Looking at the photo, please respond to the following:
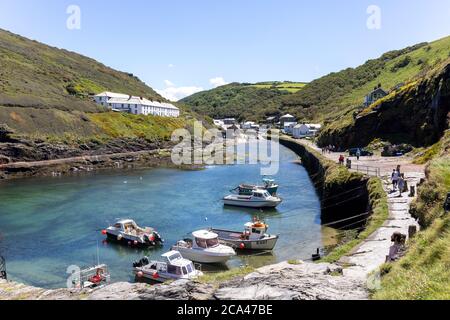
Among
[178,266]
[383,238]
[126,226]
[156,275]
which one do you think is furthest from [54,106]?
[383,238]

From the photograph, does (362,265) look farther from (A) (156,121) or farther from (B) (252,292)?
(A) (156,121)

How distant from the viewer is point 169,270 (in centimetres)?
2736

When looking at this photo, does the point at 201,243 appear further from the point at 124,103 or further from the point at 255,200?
the point at 124,103

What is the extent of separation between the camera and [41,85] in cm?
12444

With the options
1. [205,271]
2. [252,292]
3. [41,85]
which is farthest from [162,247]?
[41,85]

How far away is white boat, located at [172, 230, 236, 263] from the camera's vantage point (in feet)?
102

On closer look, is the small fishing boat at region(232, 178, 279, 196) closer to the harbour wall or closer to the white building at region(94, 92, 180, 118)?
the harbour wall

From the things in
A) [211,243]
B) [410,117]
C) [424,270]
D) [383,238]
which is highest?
[410,117]

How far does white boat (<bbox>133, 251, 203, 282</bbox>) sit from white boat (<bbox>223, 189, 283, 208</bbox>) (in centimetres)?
2148

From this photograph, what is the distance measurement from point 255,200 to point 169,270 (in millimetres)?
23408

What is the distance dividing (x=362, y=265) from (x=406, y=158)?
41.7 metres

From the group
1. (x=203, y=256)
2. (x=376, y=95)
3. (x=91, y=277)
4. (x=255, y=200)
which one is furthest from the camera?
(x=376, y=95)

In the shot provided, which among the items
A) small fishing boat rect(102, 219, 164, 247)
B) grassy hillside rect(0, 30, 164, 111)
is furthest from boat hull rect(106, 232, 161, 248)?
grassy hillside rect(0, 30, 164, 111)
